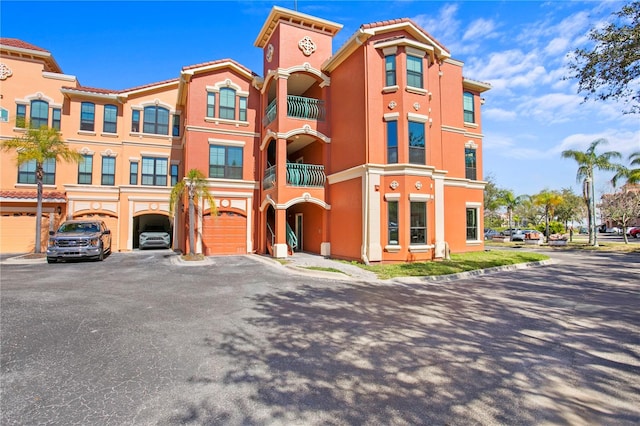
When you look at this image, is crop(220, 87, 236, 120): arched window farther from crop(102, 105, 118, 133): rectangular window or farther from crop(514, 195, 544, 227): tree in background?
crop(514, 195, 544, 227): tree in background

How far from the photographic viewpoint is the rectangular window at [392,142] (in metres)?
15.2

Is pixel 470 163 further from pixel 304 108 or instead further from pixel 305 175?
pixel 304 108

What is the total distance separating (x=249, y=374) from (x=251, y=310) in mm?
3126

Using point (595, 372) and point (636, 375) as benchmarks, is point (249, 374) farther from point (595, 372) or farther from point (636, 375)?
point (636, 375)

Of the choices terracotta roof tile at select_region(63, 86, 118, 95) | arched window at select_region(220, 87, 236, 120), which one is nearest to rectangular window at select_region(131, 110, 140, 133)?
terracotta roof tile at select_region(63, 86, 118, 95)

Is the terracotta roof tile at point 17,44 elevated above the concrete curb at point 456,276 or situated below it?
above

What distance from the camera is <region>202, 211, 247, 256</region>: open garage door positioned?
19.1 m

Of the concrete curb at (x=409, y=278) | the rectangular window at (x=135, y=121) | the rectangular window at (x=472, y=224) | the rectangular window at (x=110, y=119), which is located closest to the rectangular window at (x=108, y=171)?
the rectangular window at (x=110, y=119)

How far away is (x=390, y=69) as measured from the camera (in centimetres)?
1558

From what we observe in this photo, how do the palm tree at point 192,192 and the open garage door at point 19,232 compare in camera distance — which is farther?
the open garage door at point 19,232

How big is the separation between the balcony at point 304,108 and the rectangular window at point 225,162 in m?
3.19

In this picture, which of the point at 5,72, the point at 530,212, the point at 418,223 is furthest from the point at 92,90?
the point at 530,212

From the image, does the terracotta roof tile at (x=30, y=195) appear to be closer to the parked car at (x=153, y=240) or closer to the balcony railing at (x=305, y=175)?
the parked car at (x=153, y=240)

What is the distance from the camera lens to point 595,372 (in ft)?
14.6
